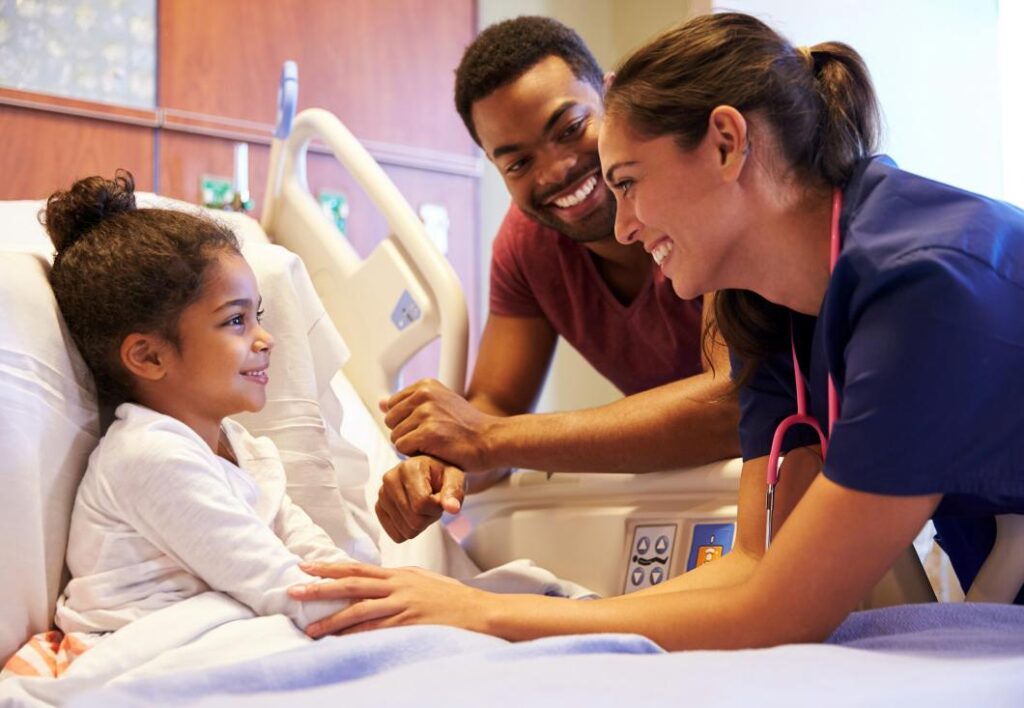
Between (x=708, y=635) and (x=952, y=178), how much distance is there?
2.70m

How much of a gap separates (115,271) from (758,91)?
2.87 ft

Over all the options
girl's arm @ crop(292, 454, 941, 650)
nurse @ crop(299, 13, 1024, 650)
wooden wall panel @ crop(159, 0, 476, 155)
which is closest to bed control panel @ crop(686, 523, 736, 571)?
nurse @ crop(299, 13, 1024, 650)

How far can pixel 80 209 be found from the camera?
1.62 meters

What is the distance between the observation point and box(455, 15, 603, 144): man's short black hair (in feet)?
7.50

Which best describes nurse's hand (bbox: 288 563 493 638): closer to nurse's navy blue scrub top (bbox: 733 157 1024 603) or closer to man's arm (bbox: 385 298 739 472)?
nurse's navy blue scrub top (bbox: 733 157 1024 603)

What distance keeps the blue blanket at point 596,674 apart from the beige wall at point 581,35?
356 cm

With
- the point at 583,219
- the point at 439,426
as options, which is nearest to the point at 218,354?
the point at 439,426

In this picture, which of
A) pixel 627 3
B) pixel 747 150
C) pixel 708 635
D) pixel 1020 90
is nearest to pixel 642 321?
pixel 747 150

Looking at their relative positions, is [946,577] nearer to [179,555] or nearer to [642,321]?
[642,321]

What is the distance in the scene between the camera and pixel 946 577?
7.51 feet

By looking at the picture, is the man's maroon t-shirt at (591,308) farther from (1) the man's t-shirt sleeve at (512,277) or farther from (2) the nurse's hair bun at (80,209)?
(2) the nurse's hair bun at (80,209)

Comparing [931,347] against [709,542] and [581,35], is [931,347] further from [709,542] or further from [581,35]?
[581,35]

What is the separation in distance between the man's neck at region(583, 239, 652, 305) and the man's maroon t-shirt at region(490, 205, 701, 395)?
2 cm

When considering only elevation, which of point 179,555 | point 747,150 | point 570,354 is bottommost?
point 570,354
